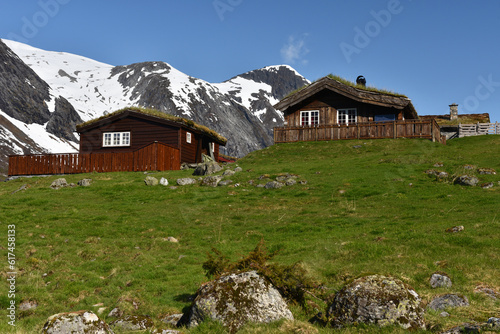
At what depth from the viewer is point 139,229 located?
16.2 meters

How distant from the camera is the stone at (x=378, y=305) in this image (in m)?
6.80

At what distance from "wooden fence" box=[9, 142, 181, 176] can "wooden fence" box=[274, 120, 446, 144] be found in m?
11.0

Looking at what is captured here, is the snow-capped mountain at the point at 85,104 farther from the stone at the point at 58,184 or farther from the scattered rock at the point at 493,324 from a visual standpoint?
the scattered rock at the point at 493,324

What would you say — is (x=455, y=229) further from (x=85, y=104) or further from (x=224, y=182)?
(x=85, y=104)

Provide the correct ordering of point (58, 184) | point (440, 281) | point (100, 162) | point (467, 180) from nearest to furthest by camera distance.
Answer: point (440, 281)
point (467, 180)
point (58, 184)
point (100, 162)

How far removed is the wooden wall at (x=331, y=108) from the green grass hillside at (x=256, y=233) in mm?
12708

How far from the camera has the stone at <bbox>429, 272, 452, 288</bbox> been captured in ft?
30.5

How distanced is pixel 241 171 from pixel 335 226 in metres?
12.9

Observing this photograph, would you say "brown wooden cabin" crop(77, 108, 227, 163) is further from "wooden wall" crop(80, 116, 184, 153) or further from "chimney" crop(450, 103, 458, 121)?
"chimney" crop(450, 103, 458, 121)

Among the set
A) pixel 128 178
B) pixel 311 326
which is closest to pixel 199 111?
pixel 128 178

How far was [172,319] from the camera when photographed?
27.5 feet

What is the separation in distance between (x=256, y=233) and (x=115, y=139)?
2814cm

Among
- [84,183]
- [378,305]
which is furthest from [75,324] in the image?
[84,183]

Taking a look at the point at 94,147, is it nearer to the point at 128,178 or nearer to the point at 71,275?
the point at 128,178
